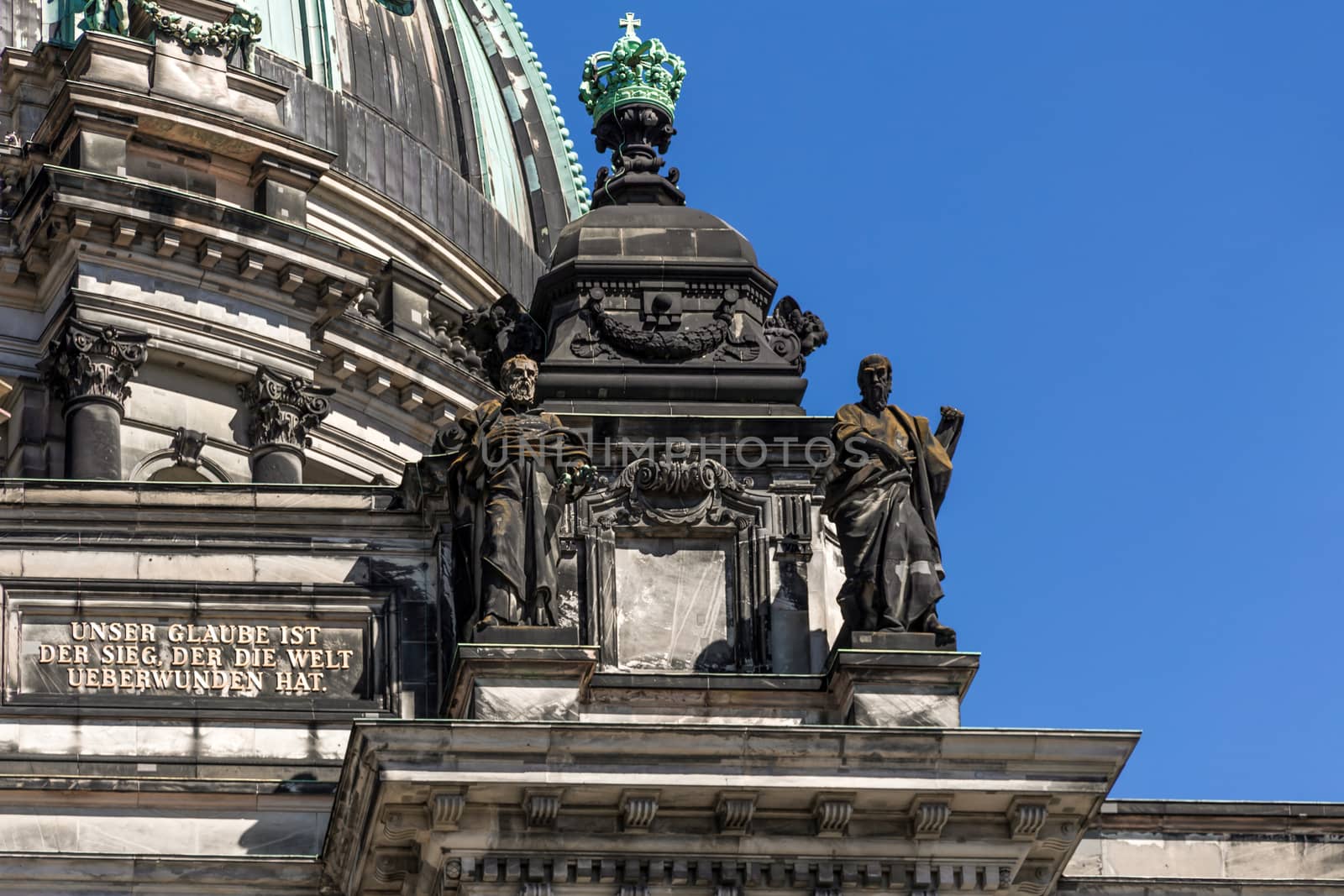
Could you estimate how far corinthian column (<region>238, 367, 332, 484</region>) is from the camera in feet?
187

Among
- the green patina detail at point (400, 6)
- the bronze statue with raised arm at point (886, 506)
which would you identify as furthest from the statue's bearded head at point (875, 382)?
the green patina detail at point (400, 6)

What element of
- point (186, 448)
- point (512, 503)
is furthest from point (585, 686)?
point (186, 448)

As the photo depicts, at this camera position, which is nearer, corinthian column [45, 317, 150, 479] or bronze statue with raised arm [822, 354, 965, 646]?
bronze statue with raised arm [822, 354, 965, 646]

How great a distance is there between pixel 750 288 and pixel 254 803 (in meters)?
7.26

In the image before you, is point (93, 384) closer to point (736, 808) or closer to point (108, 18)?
point (108, 18)

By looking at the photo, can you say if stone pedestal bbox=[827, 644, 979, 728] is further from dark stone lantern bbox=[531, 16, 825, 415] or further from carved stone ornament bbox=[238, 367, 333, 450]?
carved stone ornament bbox=[238, 367, 333, 450]

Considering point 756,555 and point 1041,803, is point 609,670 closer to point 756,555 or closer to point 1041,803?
point 756,555

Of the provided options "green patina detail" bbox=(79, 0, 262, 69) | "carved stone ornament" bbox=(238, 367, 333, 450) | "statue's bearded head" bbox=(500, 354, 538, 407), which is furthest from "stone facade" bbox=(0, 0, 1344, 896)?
"green patina detail" bbox=(79, 0, 262, 69)

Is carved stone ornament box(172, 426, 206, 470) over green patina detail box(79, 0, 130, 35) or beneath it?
beneath

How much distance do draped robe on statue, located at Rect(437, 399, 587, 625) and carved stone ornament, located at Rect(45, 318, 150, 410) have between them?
51.6 ft

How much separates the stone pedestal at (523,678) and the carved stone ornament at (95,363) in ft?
59.1

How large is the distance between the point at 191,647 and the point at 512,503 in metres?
3.54

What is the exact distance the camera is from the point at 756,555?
41500 mm

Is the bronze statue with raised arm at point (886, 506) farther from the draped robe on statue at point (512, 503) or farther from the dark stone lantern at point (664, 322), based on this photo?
the draped robe on statue at point (512, 503)
